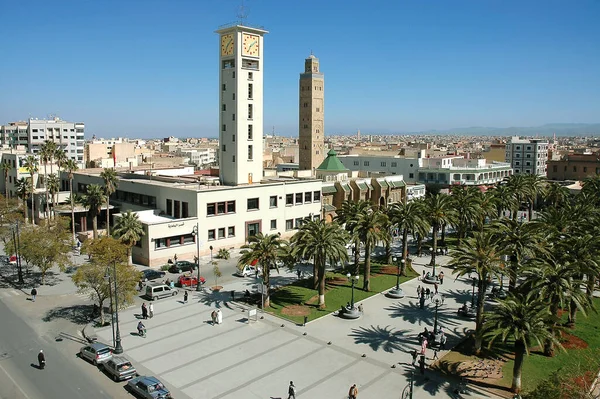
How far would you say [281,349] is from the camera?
35281mm

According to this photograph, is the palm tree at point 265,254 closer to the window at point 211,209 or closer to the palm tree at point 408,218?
the palm tree at point 408,218

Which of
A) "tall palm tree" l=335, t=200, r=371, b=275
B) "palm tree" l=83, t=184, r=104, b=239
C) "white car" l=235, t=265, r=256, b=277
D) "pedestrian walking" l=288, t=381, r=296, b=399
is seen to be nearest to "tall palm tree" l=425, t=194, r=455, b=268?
"tall palm tree" l=335, t=200, r=371, b=275

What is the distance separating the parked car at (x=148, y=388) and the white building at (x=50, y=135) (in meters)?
148

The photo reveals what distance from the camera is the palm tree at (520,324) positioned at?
28125 millimetres

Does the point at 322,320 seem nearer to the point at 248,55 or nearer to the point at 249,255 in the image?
the point at 249,255

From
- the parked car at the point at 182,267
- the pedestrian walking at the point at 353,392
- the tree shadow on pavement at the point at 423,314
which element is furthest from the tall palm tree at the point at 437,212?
the pedestrian walking at the point at 353,392

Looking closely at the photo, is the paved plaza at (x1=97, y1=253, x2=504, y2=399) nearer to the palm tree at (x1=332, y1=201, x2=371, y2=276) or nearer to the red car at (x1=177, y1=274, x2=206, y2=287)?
the red car at (x1=177, y1=274, x2=206, y2=287)

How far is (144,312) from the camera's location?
40.6m

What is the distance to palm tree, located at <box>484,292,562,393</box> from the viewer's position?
2812 centimetres

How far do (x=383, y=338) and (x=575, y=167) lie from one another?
388 ft

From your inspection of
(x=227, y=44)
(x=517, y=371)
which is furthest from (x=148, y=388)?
(x=227, y=44)

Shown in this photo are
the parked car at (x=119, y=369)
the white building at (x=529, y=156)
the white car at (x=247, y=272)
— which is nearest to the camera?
the parked car at (x=119, y=369)

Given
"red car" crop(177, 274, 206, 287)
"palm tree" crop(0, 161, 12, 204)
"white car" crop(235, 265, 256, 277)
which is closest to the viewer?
"red car" crop(177, 274, 206, 287)

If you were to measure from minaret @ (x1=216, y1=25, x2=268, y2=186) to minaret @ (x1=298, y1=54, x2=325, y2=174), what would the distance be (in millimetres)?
37198
